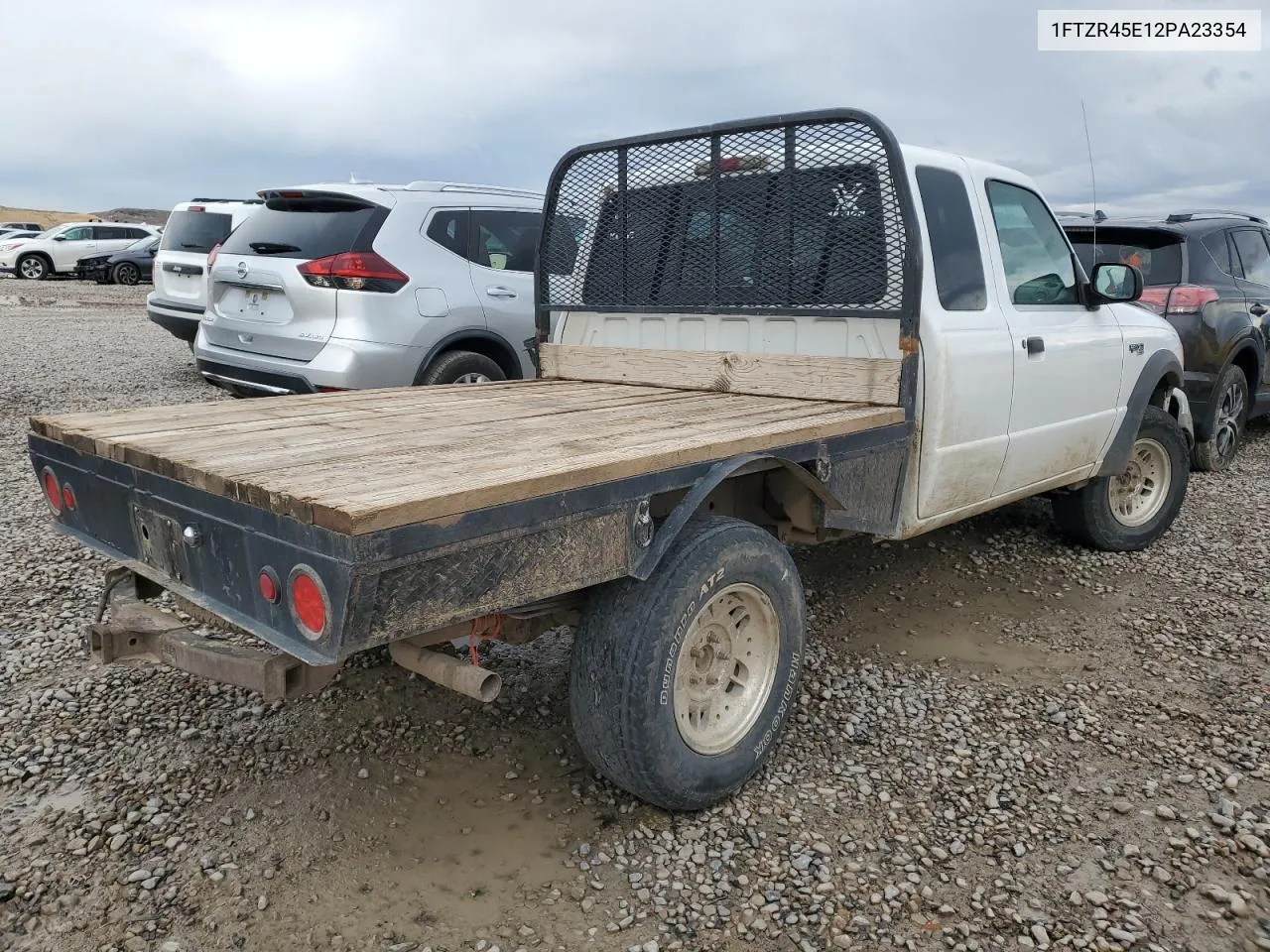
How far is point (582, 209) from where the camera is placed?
15.4ft

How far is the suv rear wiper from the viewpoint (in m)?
6.40

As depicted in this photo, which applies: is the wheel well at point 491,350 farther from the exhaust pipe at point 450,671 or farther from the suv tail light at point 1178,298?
the suv tail light at point 1178,298

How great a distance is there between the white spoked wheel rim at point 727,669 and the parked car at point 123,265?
26551 millimetres

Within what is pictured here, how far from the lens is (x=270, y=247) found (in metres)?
6.48

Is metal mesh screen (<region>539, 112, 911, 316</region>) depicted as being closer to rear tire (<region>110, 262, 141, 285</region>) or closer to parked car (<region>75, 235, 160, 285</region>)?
parked car (<region>75, 235, 160, 285</region>)

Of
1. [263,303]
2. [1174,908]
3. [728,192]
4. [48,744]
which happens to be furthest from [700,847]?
[263,303]

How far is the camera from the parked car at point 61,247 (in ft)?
86.5

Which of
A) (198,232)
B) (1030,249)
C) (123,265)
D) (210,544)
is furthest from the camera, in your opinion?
(123,265)

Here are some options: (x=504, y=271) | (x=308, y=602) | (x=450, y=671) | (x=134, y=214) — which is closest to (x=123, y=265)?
(x=504, y=271)

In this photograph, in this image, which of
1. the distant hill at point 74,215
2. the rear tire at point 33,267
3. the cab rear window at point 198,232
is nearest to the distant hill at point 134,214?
the distant hill at point 74,215

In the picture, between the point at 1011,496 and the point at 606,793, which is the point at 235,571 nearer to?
the point at 606,793

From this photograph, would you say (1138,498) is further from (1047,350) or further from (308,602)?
(308,602)

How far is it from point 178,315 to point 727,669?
29.3ft

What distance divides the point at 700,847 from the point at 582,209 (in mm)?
3024
